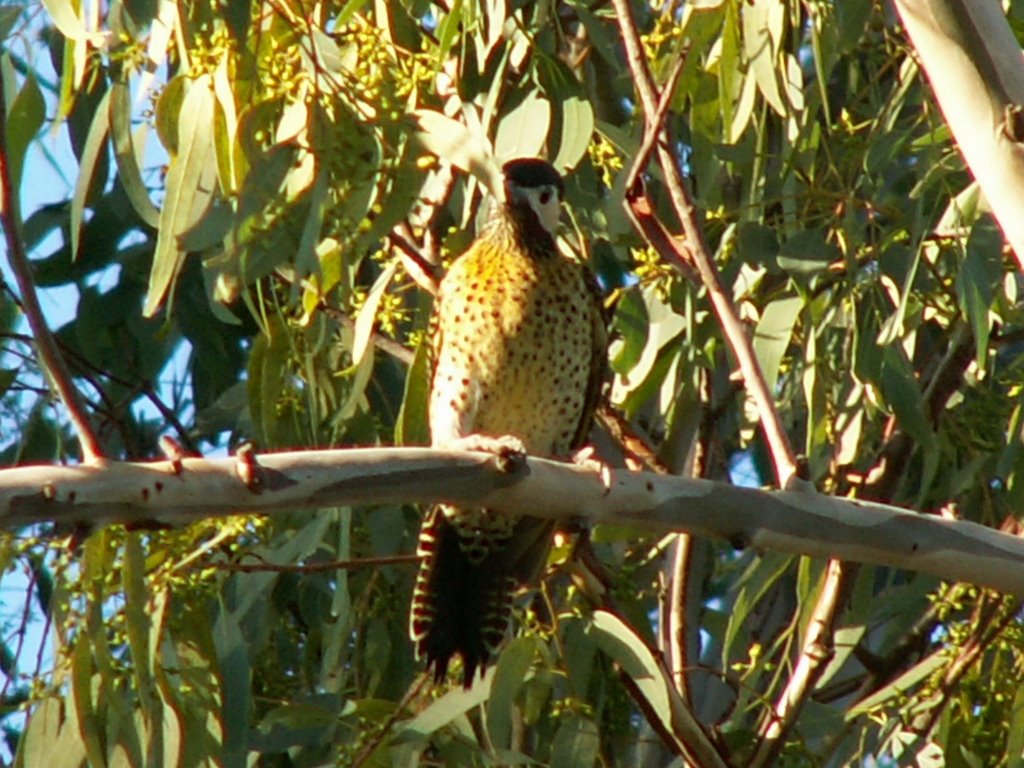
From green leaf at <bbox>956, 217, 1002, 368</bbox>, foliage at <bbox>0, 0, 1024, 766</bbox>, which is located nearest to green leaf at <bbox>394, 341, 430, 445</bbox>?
foliage at <bbox>0, 0, 1024, 766</bbox>

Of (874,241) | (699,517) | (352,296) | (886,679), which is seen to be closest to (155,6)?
(352,296)

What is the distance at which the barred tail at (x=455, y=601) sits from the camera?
132 inches

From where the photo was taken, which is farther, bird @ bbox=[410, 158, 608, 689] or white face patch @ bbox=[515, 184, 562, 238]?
bird @ bbox=[410, 158, 608, 689]

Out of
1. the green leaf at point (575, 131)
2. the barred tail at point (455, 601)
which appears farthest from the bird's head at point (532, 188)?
the barred tail at point (455, 601)

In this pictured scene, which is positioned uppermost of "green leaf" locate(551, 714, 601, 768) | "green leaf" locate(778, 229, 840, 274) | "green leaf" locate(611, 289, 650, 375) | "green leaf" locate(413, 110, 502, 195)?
"green leaf" locate(413, 110, 502, 195)

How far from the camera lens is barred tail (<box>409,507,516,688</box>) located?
3355mm

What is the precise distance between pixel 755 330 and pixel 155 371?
1.45 meters

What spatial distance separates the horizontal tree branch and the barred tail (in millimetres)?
811

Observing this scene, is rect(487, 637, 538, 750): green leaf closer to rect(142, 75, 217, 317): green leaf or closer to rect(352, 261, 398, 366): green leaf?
rect(352, 261, 398, 366): green leaf

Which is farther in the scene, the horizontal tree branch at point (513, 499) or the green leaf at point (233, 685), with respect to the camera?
the green leaf at point (233, 685)

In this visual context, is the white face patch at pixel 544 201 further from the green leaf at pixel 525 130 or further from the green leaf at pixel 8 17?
the green leaf at pixel 8 17

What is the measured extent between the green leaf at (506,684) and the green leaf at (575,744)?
0.28ft

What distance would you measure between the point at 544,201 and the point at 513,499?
1.12 meters

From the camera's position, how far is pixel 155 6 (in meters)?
2.81
